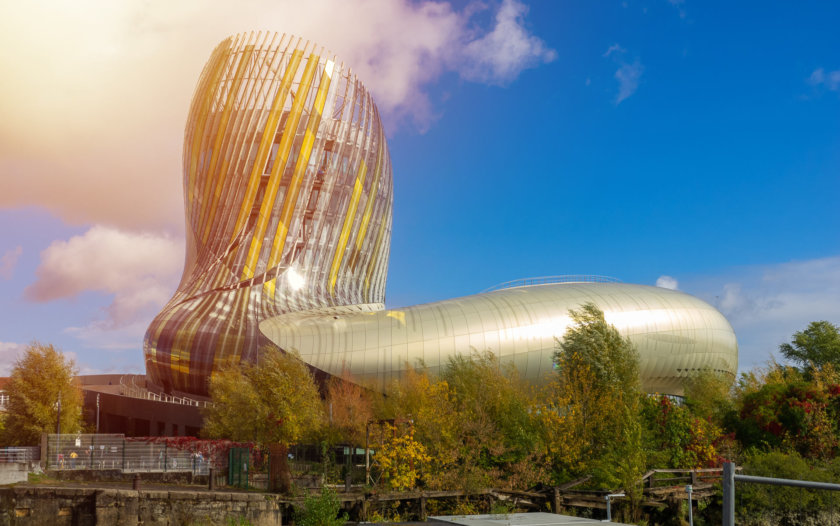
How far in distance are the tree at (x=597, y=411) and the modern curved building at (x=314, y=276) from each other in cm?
1303

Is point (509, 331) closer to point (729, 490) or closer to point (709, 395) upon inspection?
point (709, 395)

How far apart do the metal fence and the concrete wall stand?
3662 millimetres

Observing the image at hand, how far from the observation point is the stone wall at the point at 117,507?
70.5 ft

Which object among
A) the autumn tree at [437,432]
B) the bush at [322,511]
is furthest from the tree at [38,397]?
the bush at [322,511]

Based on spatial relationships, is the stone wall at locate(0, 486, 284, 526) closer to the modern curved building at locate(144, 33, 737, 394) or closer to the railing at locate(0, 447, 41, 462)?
the railing at locate(0, 447, 41, 462)

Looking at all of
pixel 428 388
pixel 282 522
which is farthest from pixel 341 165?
pixel 282 522

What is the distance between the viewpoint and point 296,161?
203 ft

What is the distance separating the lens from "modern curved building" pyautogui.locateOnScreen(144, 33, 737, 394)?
158ft

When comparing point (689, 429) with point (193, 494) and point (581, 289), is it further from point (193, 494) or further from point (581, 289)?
point (193, 494)

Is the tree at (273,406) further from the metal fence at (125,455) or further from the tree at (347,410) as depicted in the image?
the tree at (347,410)

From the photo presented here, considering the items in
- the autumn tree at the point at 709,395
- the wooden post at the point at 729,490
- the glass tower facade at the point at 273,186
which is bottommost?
the autumn tree at the point at 709,395

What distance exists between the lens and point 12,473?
2400 centimetres

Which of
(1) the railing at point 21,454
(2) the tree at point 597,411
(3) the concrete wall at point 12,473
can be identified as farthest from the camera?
(2) the tree at point 597,411

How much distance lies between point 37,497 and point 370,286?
164 ft
